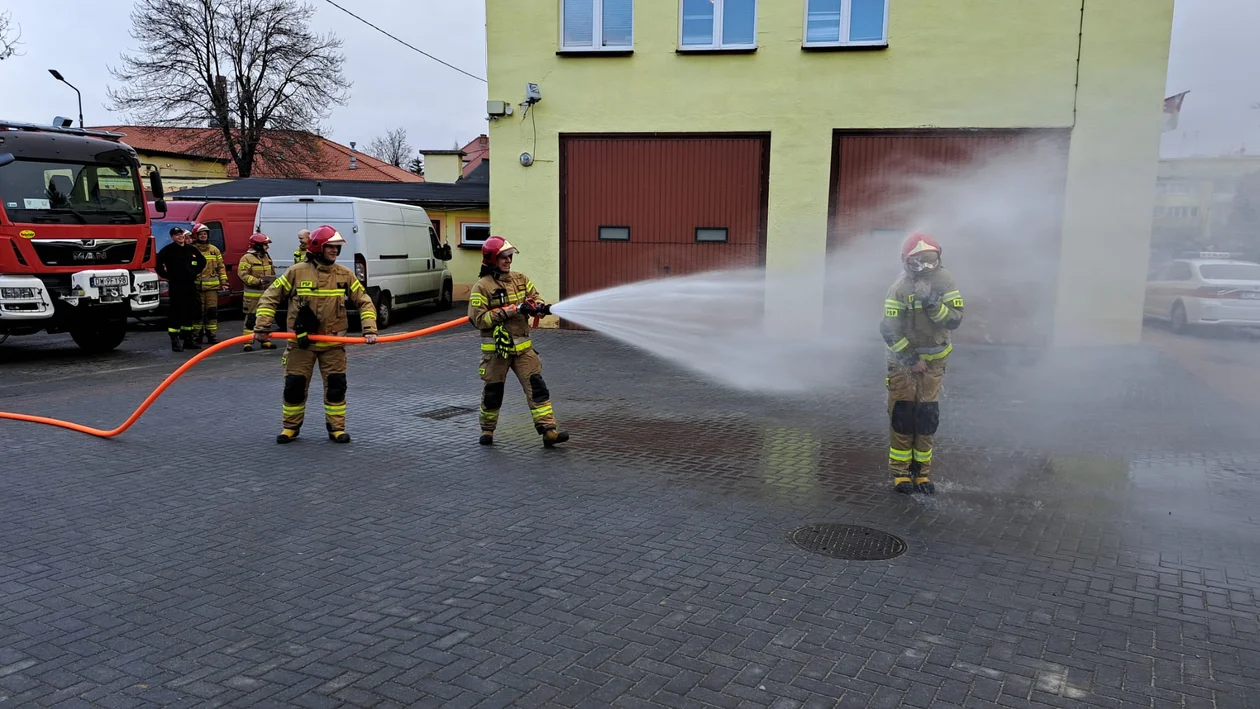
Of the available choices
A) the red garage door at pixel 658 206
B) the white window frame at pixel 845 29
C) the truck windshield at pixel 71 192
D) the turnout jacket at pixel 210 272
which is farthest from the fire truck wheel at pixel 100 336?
the white window frame at pixel 845 29

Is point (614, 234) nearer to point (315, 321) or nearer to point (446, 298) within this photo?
point (446, 298)

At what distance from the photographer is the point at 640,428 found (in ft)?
26.9

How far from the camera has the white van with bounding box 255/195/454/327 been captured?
588 inches

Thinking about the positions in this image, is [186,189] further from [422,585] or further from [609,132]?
[422,585]

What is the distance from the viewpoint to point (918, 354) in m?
6.12

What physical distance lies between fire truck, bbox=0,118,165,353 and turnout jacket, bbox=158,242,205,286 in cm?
34

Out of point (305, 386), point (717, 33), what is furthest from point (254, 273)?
point (717, 33)

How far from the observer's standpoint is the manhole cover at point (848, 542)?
4824mm

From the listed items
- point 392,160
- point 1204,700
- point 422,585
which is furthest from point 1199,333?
point 392,160

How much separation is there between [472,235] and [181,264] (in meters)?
9.76

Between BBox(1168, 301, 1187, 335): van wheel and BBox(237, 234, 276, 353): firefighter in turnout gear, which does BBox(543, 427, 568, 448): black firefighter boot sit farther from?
BBox(237, 234, 276, 353): firefighter in turnout gear

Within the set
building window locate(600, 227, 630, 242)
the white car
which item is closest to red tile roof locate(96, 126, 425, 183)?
building window locate(600, 227, 630, 242)

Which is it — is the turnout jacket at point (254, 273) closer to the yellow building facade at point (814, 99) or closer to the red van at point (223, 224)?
the yellow building facade at point (814, 99)

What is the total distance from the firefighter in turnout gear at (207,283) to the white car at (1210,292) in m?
13.4
